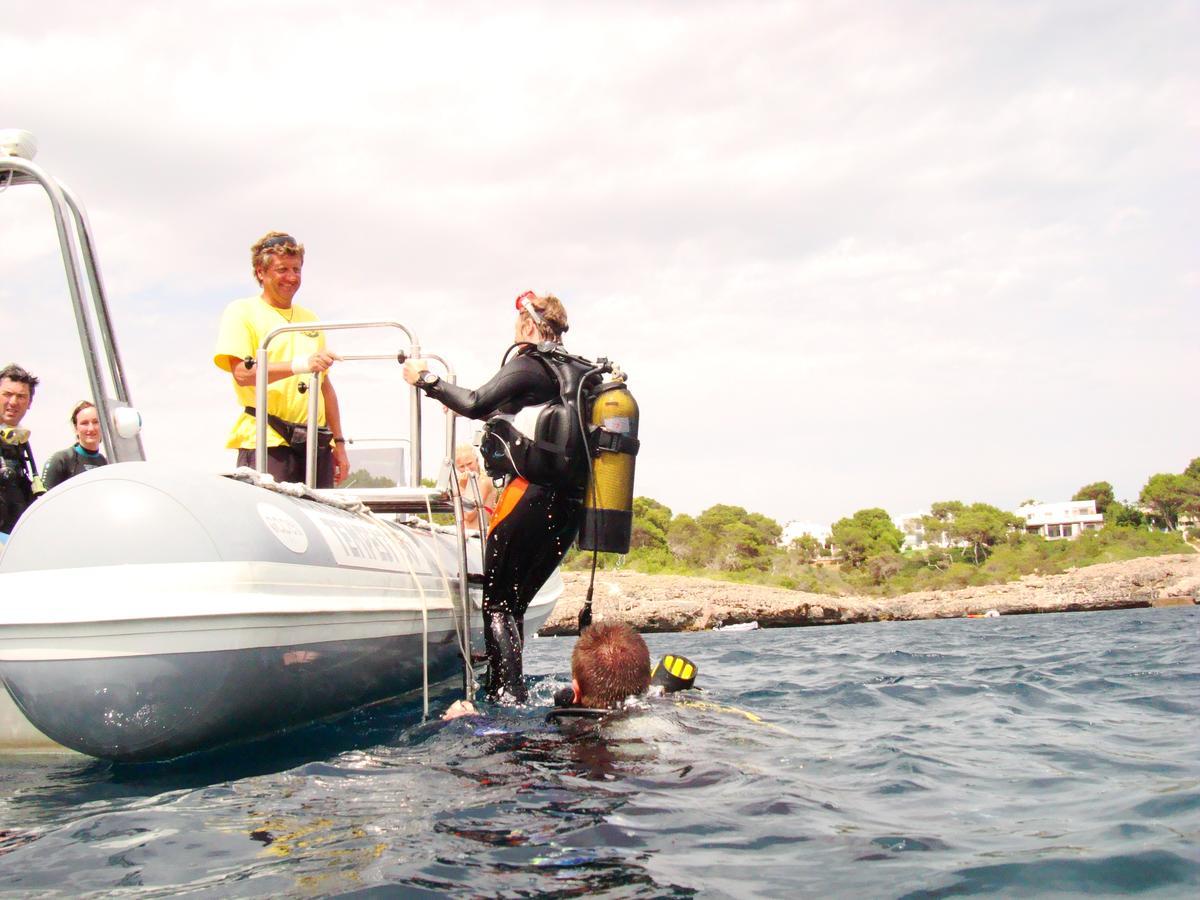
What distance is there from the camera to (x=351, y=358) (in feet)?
19.6

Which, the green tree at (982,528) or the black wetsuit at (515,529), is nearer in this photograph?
the black wetsuit at (515,529)

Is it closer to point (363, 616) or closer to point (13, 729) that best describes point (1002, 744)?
point (363, 616)

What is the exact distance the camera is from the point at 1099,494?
10350cm

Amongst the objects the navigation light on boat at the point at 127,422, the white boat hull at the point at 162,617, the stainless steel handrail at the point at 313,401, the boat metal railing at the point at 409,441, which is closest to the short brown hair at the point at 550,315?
the boat metal railing at the point at 409,441

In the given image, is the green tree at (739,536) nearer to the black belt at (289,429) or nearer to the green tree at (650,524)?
the green tree at (650,524)

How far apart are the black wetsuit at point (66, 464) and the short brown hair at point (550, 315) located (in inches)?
107

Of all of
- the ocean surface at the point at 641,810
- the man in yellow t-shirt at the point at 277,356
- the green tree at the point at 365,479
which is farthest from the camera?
the green tree at the point at 365,479

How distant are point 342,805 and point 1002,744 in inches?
116

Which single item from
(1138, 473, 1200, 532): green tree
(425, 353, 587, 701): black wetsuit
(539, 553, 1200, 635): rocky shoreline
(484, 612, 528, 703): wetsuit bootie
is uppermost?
(1138, 473, 1200, 532): green tree

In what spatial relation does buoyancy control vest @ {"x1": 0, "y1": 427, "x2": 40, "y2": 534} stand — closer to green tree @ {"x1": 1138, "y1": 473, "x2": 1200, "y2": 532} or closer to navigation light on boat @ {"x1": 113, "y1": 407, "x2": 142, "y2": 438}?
navigation light on boat @ {"x1": 113, "y1": 407, "x2": 142, "y2": 438}

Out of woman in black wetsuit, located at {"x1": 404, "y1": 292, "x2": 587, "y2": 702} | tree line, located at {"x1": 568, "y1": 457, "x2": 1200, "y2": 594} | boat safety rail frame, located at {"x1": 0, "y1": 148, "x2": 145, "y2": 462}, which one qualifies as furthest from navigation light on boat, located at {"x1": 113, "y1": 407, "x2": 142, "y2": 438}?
tree line, located at {"x1": 568, "y1": 457, "x2": 1200, "y2": 594}

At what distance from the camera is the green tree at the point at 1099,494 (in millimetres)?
102219

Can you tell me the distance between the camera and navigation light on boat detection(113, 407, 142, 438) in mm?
4168

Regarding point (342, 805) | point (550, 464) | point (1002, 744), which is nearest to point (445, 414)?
point (550, 464)
